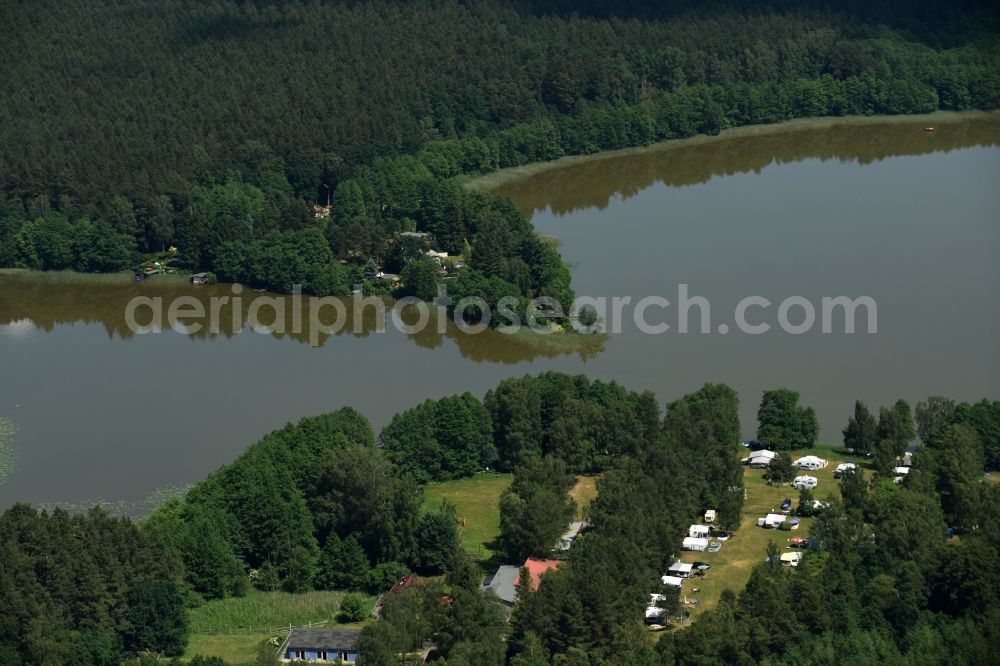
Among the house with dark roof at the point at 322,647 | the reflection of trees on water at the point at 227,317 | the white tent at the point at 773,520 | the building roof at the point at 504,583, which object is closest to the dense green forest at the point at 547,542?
the building roof at the point at 504,583

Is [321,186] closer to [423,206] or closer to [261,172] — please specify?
[261,172]

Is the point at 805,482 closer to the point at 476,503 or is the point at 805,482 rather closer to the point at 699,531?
the point at 699,531

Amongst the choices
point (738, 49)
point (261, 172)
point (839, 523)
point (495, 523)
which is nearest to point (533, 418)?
point (495, 523)

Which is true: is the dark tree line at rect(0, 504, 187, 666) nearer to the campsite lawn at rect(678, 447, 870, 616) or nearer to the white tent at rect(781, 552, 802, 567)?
the campsite lawn at rect(678, 447, 870, 616)

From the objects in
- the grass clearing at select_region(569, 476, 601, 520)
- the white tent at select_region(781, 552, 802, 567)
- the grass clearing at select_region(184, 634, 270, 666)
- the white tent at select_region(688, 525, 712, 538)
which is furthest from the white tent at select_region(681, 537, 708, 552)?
the grass clearing at select_region(184, 634, 270, 666)

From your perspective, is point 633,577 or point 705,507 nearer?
point 633,577

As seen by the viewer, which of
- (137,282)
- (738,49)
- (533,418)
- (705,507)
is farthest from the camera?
(738,49)

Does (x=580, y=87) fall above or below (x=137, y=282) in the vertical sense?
→ above
